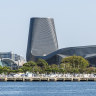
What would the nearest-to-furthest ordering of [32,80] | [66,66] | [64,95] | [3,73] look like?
[64,95] < [32,80] < [3,73] < [66,66]

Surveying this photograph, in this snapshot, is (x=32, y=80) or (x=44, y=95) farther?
(x=32, y=80)

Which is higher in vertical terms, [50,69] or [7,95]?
[50,69]

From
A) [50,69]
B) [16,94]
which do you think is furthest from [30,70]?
[16,94]

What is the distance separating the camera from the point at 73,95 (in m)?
98.5

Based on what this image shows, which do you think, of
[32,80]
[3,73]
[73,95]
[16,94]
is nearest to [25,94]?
[16,94]

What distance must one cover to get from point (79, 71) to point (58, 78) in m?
32.0

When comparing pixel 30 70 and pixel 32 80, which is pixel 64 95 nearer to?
pixel 32 80

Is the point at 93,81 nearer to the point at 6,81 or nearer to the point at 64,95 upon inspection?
the point at 6,81

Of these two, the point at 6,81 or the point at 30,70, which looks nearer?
the point at 6,81

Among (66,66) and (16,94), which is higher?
(66,66)

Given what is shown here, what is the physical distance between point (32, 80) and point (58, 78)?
7.04m

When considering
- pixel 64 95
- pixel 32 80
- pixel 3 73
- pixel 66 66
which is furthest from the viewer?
pixel 66 66

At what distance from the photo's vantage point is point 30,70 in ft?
620

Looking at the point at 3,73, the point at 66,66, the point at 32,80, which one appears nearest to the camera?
the point at 32,80
